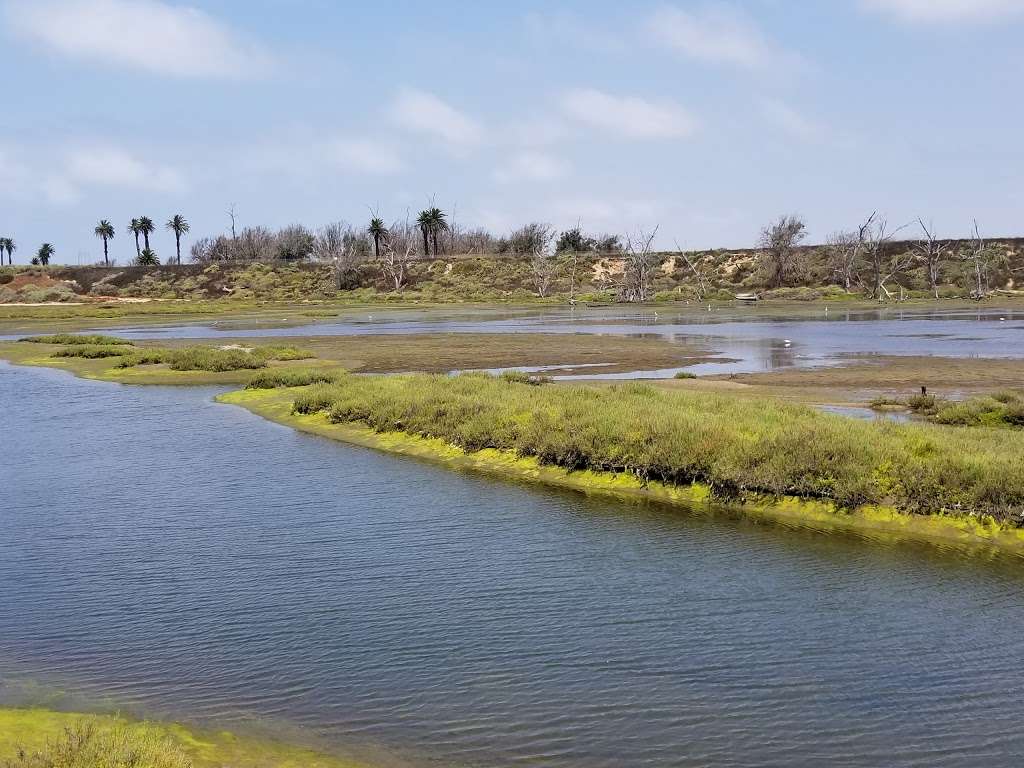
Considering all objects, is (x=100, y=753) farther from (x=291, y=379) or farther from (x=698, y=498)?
(x=291, y=379)

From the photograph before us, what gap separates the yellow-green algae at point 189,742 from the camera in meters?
8.53

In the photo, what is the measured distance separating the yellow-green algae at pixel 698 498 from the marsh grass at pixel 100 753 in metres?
11.4

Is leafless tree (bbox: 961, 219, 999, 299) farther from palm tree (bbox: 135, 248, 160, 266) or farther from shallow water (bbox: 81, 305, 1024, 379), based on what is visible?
palm tree (bbox: 135, 248, 160, 266)

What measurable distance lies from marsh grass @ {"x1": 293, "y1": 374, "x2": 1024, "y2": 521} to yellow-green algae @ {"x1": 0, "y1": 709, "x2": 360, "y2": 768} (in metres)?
10.8

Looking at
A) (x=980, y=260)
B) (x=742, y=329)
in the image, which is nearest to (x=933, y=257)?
(x=980, y=260)

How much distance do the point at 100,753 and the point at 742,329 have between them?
63244mm

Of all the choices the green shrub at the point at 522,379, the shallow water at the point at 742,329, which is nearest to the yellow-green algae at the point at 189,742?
the green shrub at the point at 522,379

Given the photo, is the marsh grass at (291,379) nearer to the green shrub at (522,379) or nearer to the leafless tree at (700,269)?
the green shrub at (522,379)

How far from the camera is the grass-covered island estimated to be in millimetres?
15820

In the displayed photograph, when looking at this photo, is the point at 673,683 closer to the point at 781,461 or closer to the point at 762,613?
the point at 762,613

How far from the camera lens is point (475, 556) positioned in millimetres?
14820

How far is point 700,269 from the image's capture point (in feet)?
479

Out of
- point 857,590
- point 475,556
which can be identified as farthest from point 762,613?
point 475,556

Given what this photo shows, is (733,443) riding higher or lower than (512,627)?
higher
